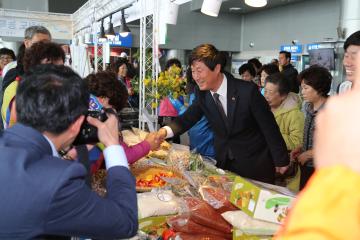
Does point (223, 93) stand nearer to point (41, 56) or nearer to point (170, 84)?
point (41, 56)

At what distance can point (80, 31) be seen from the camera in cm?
1110

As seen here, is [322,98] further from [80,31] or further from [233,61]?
[233,61]

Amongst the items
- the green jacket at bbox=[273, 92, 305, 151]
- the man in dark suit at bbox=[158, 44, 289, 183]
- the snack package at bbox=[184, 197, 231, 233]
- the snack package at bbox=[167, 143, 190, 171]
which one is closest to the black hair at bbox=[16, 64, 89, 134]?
the snack package at bbox=[184, 197, 231, 233]

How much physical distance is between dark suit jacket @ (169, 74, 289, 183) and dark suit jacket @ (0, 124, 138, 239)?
4.80 feet

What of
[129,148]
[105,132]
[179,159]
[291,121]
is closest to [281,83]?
[291,121]

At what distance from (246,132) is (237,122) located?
101 mm

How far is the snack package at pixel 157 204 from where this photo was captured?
1.67 m

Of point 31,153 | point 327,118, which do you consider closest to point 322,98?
point 31,153

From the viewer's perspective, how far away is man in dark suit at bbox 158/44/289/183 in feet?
7.66

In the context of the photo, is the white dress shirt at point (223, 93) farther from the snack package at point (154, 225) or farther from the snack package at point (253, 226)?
the snack package at point (253, 226)

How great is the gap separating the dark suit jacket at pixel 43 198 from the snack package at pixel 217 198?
544 millimetres

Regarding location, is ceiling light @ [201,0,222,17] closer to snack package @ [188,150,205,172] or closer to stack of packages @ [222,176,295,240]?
snack package @ [188,150,205,172]

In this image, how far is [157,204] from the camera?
1708mm

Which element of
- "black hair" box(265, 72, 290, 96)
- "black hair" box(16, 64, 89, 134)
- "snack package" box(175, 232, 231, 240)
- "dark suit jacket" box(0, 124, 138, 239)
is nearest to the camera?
"dark suit jacket" box(0, 124, 138, 239)
